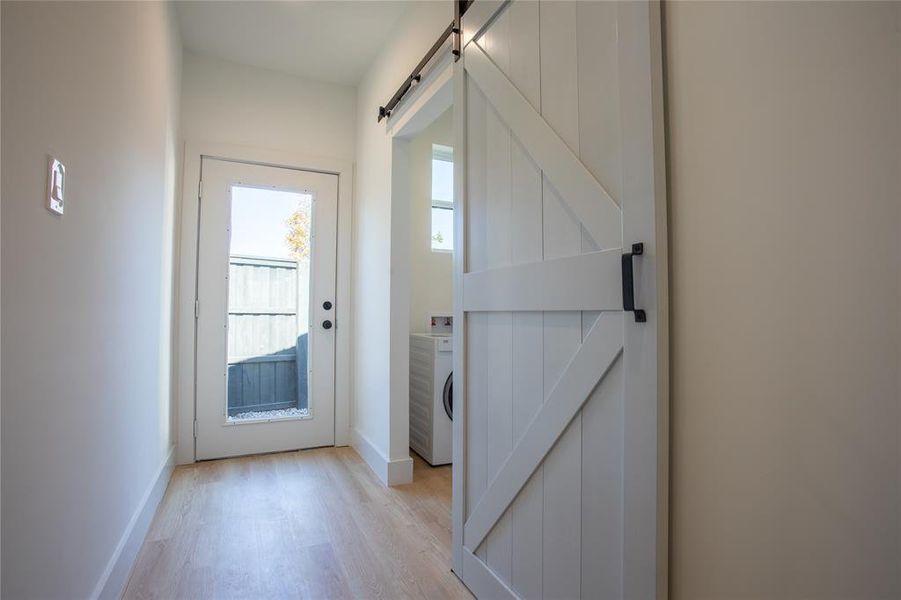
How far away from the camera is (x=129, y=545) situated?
172 cm

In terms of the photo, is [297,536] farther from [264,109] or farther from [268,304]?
[264,109]

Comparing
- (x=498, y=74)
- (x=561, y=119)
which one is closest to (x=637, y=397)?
(x=561, y=119)

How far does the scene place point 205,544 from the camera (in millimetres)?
1950

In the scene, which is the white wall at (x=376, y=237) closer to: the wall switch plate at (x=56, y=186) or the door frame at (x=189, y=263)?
the door frame at (x=189, y=263)

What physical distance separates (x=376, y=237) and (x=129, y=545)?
1995 millimetres

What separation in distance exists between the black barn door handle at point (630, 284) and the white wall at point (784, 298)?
0.08m

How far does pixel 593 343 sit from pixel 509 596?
911mm

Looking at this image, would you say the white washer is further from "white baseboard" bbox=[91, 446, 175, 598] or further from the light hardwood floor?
"white baseboard" bbox=[91, 446, 175, 598]

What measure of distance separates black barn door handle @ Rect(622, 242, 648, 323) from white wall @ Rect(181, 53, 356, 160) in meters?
2.92

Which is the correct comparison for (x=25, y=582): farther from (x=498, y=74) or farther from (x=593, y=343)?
(x=498, y=74)

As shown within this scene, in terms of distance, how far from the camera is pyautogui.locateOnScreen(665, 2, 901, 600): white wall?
68 cm

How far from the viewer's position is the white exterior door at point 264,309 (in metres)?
3.09

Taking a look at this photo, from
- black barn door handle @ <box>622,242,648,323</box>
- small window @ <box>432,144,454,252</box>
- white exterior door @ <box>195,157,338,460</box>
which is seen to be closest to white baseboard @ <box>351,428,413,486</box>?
white exterior door @ <box>195,157,338,460</box>

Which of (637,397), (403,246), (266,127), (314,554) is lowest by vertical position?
(314,554)
